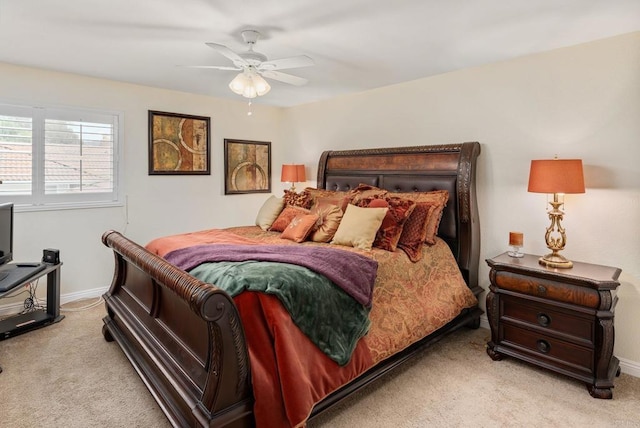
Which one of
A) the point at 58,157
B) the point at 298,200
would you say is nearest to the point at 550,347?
the point at 298,200

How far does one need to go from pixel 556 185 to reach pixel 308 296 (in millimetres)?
1874

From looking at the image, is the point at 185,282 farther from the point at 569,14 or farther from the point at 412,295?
the point at 569,14

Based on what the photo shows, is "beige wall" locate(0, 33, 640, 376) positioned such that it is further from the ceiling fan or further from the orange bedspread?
the ceiling fan

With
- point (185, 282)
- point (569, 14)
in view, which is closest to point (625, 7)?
point (569, 14)

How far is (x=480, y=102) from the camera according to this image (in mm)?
3262

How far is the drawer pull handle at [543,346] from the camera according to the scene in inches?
98.3

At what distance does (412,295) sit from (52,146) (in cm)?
373

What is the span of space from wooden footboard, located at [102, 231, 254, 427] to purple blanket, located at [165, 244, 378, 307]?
0.28m

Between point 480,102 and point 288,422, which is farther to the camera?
point 480,102

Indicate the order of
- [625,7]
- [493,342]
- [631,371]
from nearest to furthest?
1. [625,7]
2. [631,371]
3. [493,342]

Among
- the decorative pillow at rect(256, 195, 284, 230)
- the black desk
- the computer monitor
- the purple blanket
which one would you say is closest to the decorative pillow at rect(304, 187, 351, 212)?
the decorative pillow at rect(256, 195, 284, 230)

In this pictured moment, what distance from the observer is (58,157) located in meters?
3.65

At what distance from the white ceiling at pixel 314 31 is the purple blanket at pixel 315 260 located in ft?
4.94

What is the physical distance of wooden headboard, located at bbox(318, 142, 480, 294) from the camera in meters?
3.18
